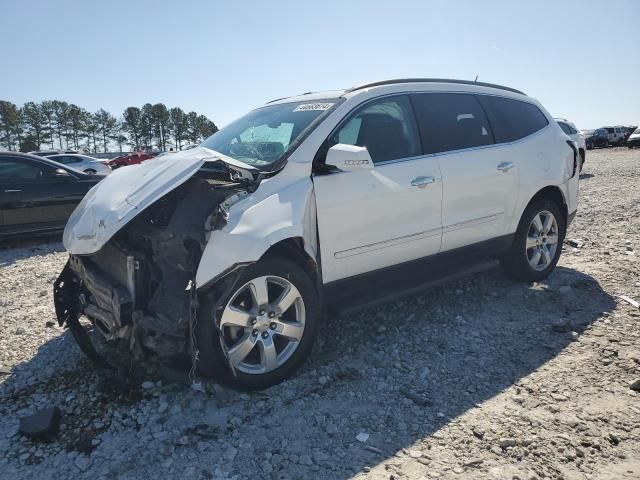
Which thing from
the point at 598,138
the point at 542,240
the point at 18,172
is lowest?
the point at 542,240

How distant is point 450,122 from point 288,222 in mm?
1892

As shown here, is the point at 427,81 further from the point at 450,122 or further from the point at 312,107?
the point at 312,107

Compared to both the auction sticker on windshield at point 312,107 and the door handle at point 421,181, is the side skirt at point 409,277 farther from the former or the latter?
the auction sticker on windshield at point 312,107

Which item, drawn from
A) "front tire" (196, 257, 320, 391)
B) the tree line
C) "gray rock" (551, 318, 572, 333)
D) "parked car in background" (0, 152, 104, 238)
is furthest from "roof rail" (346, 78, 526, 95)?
the tree line

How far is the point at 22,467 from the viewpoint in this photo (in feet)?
7.95

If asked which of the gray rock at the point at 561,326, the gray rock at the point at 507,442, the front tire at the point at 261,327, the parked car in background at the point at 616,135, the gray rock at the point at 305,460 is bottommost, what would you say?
the gray rock at the point at 305,460

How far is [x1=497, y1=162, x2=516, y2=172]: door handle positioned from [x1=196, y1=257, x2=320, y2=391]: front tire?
2168mm

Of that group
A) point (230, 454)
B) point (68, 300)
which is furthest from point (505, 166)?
point (68, 300)

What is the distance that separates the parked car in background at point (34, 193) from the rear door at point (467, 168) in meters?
5.91

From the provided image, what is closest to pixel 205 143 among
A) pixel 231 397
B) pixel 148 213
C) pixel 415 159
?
pixel 148 213

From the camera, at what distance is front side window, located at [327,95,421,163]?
3.47 meters

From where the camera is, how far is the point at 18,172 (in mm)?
7215

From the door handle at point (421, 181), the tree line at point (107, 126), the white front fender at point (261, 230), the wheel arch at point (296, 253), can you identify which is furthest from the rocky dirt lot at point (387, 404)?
the tree line at point (107, 126)

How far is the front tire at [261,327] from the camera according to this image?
111 inches
